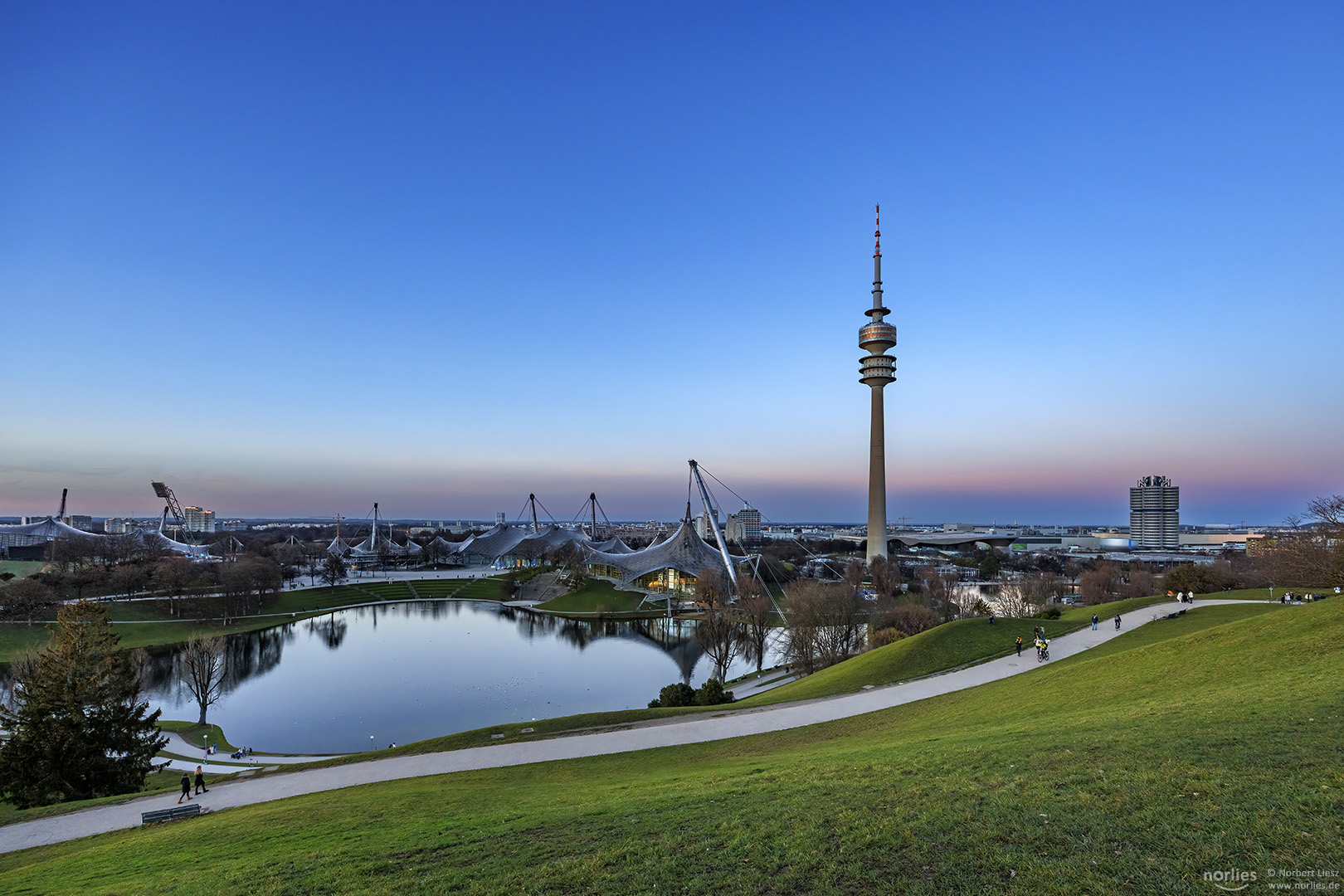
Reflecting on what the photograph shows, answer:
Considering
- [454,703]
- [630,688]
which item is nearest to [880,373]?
[630,688]

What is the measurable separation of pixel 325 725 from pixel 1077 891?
89.9 feet

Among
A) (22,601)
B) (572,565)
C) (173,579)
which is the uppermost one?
(173,579)

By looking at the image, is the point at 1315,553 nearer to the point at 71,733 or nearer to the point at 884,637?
the point at 884,637

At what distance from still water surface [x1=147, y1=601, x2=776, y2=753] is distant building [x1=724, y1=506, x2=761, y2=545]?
109427mm

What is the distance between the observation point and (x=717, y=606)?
4709 centimetres

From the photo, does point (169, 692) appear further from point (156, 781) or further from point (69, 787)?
point (69, 787)

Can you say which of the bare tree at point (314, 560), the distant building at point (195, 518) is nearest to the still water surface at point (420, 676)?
the bare tree at point (314, 560)

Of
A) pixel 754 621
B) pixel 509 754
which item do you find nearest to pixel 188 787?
pixel 509 754

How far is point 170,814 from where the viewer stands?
11.0 meters

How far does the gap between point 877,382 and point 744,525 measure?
10662cm

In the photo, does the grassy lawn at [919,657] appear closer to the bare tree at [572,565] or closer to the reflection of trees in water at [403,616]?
the reflection of trees in water at [403,616]

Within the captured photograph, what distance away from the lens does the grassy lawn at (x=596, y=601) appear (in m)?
54.8

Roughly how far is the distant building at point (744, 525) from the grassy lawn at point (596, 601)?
9180cm

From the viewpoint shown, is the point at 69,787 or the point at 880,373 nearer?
the point at 69,787
